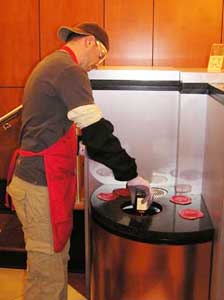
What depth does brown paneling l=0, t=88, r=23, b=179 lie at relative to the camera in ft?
9.97

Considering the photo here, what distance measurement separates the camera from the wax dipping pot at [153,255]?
A: 158 centimetres

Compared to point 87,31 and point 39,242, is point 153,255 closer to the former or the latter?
point 39,242

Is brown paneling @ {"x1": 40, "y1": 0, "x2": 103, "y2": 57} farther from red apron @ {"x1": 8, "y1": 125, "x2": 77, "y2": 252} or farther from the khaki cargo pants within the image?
the khaki cargo pants

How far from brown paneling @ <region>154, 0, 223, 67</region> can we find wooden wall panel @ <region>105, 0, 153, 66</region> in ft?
0.21

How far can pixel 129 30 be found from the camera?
112 inches

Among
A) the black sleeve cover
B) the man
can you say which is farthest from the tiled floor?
the black sleeve cover

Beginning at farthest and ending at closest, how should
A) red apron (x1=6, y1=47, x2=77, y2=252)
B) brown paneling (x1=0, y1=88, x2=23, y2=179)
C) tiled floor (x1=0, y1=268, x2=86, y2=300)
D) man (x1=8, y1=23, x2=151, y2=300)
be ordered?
brown paneling (x1=0, y1=88, x2=23, y2=179) < tiled floor (x1=0, y1=268, x2=86, y2=300) < red apron (x1=6, y1=47, x2=77, y2=252) < man (x1=8, y1=23, x2=151, y2=300)

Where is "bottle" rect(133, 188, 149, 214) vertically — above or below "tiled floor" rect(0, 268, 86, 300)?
above

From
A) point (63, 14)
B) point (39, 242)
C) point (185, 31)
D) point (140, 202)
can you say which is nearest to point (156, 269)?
point (140, 202)

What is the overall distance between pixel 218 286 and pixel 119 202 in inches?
22.7

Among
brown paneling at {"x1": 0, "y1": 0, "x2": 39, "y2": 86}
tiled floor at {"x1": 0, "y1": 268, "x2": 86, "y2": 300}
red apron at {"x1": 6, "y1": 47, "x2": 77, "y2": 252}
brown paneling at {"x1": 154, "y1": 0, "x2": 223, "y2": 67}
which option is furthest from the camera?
brown paneling at {"x1": 0, "y1": 0, "x2": 39, "y2": 86}

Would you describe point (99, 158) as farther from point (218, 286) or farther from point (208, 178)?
point (218, 286)

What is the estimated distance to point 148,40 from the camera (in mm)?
2846

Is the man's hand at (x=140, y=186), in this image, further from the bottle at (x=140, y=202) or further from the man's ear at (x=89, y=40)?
the man's ear at (x=89, y=40)
